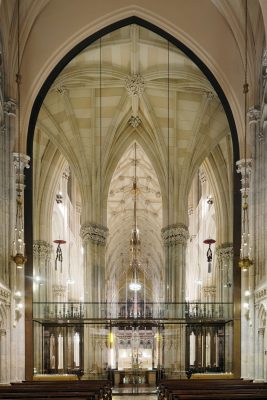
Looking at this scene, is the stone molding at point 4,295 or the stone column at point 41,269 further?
the stone column at point 41,269

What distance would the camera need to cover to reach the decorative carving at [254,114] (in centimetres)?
1908

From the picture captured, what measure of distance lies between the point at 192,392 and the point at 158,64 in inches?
636

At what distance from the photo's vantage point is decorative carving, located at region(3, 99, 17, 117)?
18.9 m

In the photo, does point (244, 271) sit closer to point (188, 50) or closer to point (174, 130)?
point (188, 50)

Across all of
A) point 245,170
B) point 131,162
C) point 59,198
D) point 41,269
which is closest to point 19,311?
point 245,170

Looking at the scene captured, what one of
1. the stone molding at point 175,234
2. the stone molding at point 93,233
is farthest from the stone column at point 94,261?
the stone molding at point 175,234

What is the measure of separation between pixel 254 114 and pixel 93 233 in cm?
1252

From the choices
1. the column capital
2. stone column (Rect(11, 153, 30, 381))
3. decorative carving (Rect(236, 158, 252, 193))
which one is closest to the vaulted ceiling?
decorative carving (Rect(236, 158, 252, 193))

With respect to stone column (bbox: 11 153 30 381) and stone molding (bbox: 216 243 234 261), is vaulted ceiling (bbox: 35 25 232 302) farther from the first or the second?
stone column (bbox: 11 153 30 381)

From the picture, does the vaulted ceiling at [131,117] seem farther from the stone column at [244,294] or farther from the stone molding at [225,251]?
the stone column at [244,294]

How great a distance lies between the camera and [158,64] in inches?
1029

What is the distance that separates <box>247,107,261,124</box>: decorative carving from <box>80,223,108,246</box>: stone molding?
1227 centimetres

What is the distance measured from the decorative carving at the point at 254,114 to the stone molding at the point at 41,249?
47.9ft

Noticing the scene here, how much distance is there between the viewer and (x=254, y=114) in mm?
19141
